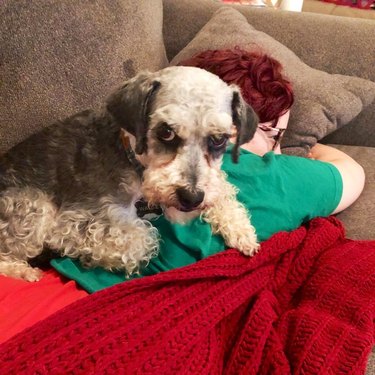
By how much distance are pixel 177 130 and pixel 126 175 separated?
0.82 ft

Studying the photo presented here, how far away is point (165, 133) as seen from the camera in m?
1.13

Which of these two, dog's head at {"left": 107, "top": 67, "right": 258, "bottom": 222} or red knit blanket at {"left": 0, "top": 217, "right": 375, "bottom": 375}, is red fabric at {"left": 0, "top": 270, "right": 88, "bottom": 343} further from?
dog's head at {"left": 107, "top": 67, "right": 258, "bottom": 222}

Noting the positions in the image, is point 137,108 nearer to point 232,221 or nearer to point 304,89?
point 232,221

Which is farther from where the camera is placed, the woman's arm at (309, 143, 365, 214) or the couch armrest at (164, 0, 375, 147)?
the couch armrest at (164, 0, 375, 147)

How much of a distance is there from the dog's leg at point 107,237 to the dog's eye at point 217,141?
0.34 metres

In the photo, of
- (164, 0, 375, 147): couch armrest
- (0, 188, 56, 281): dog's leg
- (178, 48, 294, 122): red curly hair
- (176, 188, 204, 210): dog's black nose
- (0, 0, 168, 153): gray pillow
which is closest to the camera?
(176, 188, 204, 210): dog's black nose

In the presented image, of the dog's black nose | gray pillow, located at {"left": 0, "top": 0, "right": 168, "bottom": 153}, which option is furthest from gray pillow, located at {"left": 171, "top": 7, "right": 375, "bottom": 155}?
the dog's black nose

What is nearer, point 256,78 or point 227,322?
point 227,322

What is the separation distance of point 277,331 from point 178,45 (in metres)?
1.61

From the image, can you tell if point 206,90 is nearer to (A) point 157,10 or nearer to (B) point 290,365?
(B) point 290,365

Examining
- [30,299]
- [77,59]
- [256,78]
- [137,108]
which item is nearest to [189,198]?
[137,108]

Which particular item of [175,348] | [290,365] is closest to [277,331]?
[290,365]

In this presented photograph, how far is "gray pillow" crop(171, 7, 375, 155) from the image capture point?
1.77 m

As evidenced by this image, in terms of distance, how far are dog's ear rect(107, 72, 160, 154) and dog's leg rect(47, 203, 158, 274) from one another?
0.86 feet
